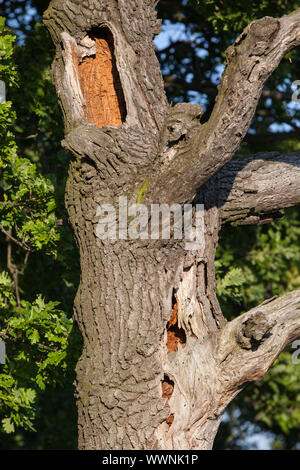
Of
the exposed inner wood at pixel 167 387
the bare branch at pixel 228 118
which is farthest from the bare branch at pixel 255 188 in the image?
the exposed inner wood at pixel 167 387

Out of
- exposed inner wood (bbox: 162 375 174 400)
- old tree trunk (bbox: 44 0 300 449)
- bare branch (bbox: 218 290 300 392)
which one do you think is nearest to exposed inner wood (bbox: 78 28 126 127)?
old tree trunk (bbox: 44 0 300 449)

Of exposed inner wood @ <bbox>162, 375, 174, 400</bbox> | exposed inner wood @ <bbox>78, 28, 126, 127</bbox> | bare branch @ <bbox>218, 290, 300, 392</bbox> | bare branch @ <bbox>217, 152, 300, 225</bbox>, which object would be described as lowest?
exposed inner wood @ <bbox>162, 375, 174, 400</bbox>

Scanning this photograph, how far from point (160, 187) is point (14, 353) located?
2.09 meters

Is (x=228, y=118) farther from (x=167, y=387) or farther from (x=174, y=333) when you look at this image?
(x=167, y=387)

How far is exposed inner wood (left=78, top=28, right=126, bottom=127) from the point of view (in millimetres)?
4055

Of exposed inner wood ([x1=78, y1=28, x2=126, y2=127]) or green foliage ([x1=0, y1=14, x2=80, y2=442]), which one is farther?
green foliage ([x1=0, y1=14, x2=80, y2=442])

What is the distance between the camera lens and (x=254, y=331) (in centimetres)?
352

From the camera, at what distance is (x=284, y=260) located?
23.9 ft

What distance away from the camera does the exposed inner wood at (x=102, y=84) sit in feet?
13.3

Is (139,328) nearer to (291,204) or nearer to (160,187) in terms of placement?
(160,187)

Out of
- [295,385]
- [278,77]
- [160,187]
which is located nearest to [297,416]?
[295,385]

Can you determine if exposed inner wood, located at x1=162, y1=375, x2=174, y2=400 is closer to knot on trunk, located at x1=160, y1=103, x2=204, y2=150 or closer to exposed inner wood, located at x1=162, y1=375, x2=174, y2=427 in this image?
exposed inner wood, located at x1=162, y1=375, x2=174, y2=427

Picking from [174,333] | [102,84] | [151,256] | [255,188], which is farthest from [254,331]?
[102,84]

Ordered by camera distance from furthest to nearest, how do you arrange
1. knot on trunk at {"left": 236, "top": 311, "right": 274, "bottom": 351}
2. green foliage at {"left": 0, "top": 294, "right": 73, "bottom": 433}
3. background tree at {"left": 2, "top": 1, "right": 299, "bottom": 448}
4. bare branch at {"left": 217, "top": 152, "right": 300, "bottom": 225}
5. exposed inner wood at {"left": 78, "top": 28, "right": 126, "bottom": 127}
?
background tree at {"left": 2, "top": 1, "right": 299, "bottom": 448} → green foliage at {"left": 0, "top": 294, "right": 73, "bottom": 433} → bare branch at {"left": 217, "top": 152, "right": 300, "bottom": 225} → exposed inner wood at {"left": 78, "top": 28, "right": 126, "bottom": 127} → knot on trunk at {"left": 236, "top": 311, "right": 274, "bottom": 351}
